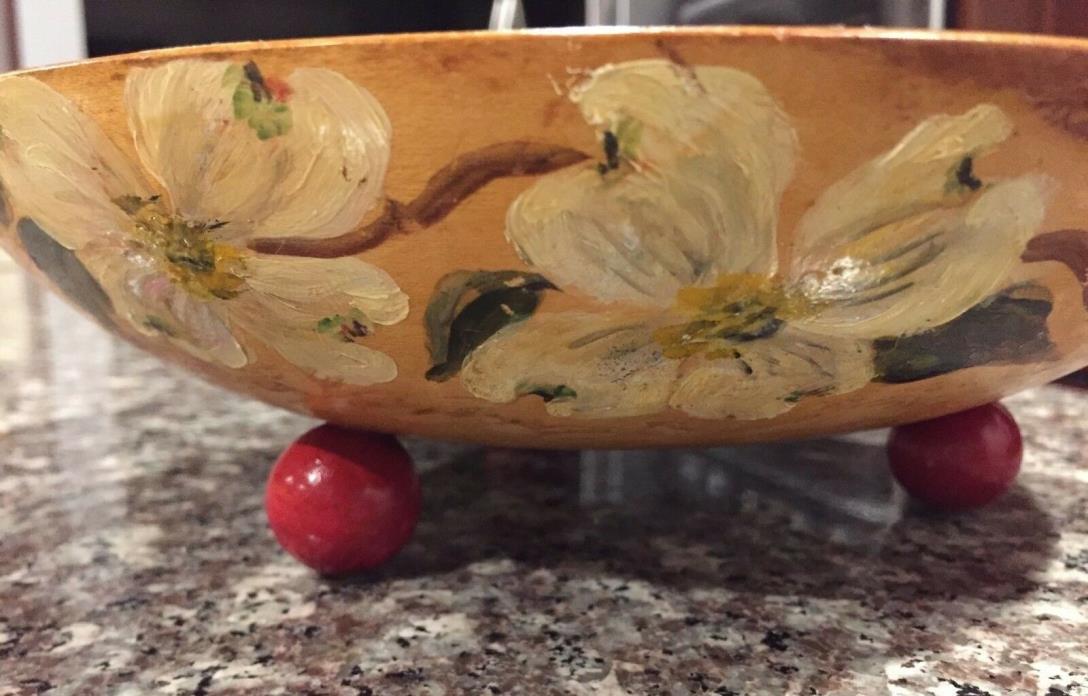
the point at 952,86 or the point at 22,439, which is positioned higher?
the point at 952,86

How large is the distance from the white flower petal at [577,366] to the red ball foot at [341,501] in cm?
10

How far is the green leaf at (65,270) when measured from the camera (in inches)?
14.5

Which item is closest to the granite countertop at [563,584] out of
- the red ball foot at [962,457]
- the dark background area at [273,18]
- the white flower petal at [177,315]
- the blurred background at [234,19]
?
the red ball foot at [962,457]

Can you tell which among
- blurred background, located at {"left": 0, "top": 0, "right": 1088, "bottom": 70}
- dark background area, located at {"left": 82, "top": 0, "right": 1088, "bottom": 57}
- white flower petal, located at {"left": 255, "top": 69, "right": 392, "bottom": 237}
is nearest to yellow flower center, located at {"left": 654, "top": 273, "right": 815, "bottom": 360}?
white flower petal, located at {"left": 255, "top": 69, "right": 392, "bottom": 237}

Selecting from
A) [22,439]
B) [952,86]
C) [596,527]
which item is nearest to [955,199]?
[952,86]

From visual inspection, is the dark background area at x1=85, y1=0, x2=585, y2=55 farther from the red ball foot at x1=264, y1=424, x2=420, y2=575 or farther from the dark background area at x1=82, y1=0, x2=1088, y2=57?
the red ball foot at x1=264, y1=424, x2=420, y2=575

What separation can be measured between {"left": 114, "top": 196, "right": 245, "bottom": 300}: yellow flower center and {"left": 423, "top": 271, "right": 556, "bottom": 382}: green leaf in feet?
0.23

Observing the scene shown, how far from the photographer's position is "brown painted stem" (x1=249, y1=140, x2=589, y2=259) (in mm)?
272

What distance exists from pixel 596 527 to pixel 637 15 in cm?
104

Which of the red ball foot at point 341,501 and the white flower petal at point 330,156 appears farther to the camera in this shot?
the red ball foot at point 341,501

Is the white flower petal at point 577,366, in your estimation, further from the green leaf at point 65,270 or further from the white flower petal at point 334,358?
the green leaf at point 65,270

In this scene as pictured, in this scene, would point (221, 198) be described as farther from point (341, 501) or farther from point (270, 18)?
point (270, 18)

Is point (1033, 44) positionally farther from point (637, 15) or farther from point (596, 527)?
point (637, 15)

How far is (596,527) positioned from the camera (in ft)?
1.58
